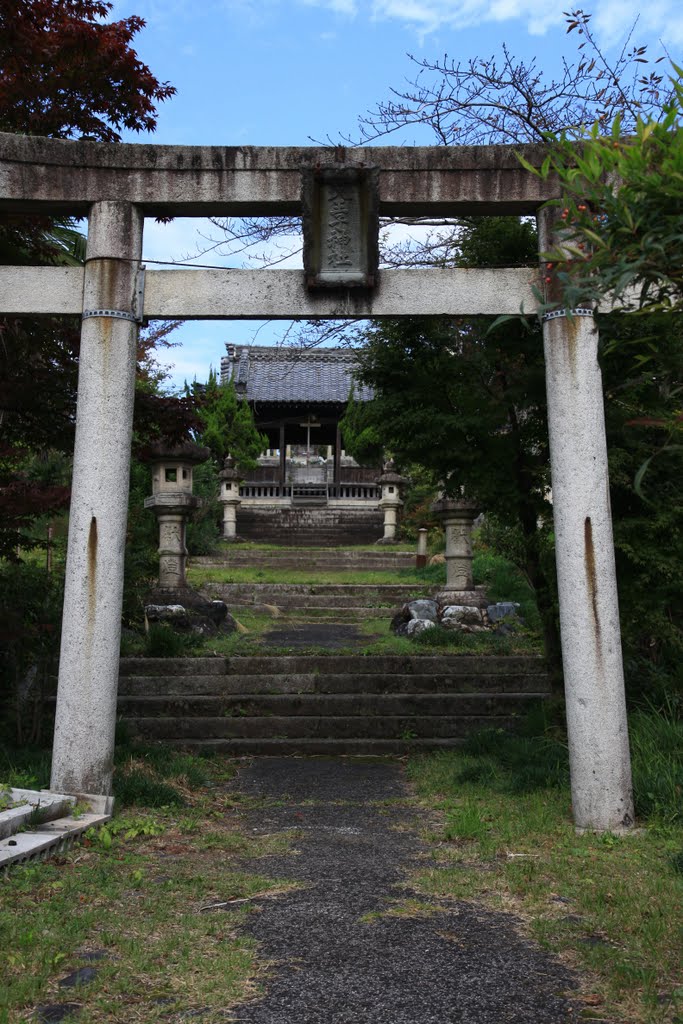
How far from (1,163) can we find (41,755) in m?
4.12

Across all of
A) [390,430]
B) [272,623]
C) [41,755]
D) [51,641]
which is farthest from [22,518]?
[272,623]

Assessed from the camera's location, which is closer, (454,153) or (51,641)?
(454,153)

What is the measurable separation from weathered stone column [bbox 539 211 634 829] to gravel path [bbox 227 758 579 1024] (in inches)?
43.7

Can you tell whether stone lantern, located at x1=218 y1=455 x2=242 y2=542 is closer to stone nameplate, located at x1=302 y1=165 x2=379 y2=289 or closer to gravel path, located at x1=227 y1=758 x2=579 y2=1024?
stone nameplate, located at x1=302 y1=165 x2=379 y2=289

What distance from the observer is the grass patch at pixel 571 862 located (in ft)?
10.5

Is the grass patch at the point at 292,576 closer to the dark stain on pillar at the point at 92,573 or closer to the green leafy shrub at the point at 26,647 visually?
the green leafy shrub at the point at 26,647

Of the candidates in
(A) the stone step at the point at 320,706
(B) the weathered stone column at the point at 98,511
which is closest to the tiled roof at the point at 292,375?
(A) the stone step at the point at 320,706

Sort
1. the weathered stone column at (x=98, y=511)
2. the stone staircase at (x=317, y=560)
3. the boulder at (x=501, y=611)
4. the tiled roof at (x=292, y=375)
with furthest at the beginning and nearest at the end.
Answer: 1. the tiled roof at (x=292, y=375)
2. the stone staircase at (x=317, y=560)
3. the boulder at (x=501, y=611)
4. the weathered stone column at (x=98, y=511)

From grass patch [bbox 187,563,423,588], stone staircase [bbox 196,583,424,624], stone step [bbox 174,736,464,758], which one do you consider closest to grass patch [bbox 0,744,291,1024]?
stone step [bbox 174,736,464,758]

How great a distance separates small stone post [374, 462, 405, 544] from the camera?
24.3m

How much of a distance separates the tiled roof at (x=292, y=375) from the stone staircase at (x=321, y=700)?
71.5 feet

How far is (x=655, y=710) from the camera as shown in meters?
6.28

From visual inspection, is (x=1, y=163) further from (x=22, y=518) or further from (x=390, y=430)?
(x=390, y=430)

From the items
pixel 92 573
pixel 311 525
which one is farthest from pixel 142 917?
pixel 311 525
